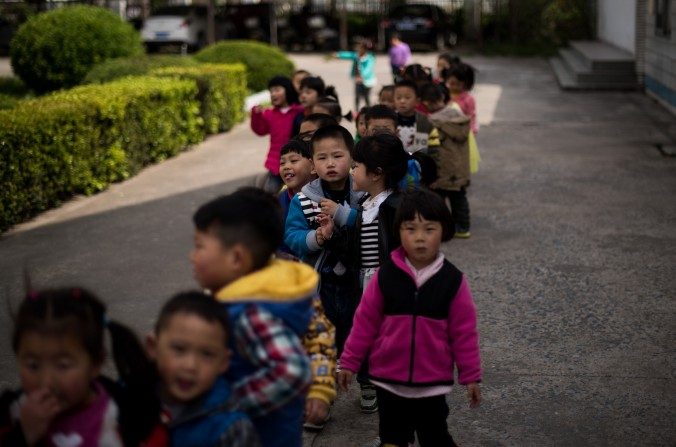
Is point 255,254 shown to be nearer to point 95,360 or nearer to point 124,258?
point 95,360

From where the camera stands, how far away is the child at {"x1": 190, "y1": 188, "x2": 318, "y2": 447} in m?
2.68

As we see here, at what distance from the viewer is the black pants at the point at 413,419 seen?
12.7 ft

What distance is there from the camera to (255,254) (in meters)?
2.83

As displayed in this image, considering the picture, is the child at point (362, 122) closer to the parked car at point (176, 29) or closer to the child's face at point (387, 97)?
the child's face at point (387, 97)

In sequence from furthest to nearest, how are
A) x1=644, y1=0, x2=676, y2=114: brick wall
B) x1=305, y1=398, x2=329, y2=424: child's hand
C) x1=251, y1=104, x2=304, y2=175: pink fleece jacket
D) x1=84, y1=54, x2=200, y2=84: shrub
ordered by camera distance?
x1=644, y1=0, x2=676, y2=114: brick wall < x1=84, y1=54, x2=200, y2=84: shrub < x1=251, y1=104, x2=304, y2=175: pink fleece jacket < x1=305, y1=398, x2=329, y2=424: child's hand

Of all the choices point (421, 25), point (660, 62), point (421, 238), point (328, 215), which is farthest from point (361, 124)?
point (421, 25)

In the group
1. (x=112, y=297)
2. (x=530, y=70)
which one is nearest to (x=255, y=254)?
(x=112, y=297)

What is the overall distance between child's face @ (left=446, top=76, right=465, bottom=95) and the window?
344 inches

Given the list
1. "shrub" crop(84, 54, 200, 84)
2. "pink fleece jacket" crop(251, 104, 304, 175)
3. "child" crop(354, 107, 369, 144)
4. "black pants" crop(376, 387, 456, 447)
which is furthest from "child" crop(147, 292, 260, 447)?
→ "shrub" crop(84, 54, 200, 84)

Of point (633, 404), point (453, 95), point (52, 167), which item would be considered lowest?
point (633, 404)

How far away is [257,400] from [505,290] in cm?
466

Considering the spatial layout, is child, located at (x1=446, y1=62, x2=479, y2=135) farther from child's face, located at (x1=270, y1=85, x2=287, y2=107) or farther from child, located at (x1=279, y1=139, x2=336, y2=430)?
child, located at (x1=279, y1=139, x2=336, y2=430)

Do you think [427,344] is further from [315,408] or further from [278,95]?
[278,95]

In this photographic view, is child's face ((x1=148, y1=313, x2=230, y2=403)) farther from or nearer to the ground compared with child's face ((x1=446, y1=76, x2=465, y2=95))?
nearer to the ground
